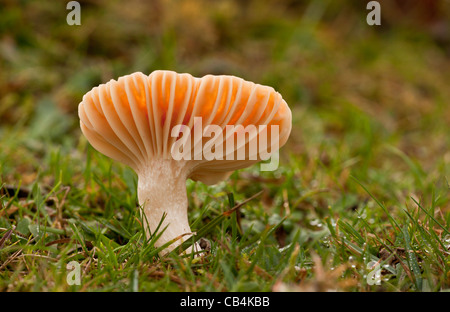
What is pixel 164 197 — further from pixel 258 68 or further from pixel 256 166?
pixel 258 68

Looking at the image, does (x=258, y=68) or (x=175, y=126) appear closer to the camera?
(x=175, y=126)

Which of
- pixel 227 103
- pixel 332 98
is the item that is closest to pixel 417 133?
pixel 332 98

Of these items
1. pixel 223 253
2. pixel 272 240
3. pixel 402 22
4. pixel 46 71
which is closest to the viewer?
pixel 223 253

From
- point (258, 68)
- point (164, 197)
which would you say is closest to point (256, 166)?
point (164, 197)

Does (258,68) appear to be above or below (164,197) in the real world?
above
